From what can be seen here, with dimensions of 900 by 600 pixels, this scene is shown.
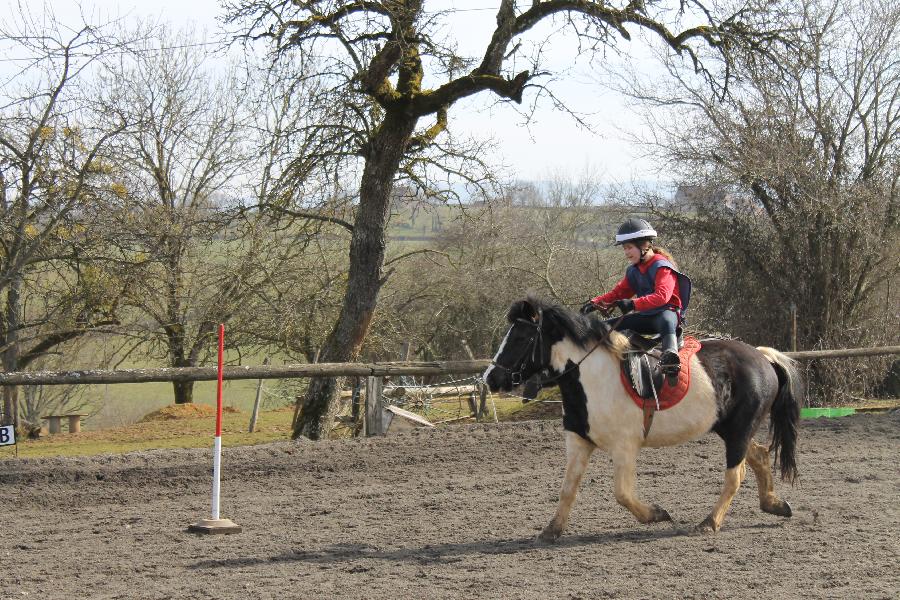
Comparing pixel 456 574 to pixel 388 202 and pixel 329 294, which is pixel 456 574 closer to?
pixel 388 202

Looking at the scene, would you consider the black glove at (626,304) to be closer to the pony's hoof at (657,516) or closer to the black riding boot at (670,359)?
the black riding boot at (670,359)

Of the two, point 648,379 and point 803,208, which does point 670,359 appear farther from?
point 803,208

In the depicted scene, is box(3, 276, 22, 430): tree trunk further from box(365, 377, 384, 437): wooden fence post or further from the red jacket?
the red jacket

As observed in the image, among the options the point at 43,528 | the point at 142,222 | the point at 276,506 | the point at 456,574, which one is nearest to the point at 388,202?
the point at 142,222

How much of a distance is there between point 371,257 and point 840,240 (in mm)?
8568

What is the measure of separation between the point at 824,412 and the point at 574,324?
850 cm

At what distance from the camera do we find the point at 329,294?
20.2 m

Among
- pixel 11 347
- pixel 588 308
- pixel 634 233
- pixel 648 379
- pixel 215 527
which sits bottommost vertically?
pixel 215 527

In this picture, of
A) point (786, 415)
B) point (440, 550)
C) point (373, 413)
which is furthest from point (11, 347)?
point (786, 415)

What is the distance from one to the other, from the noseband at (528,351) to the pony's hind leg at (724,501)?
1.70 metres

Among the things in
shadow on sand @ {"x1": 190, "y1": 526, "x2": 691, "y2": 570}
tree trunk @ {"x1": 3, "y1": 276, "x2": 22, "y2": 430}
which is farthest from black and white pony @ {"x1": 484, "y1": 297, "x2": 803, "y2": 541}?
tree trunk @ {"x1": 3, "y1": 276, "x2": 22, "y2": 430}

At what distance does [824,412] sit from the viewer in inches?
538

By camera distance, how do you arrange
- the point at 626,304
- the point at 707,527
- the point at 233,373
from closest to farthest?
the point at 626,304
the point at 707,527
the point at 233,373

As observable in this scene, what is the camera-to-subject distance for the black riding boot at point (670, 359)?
662 cm
